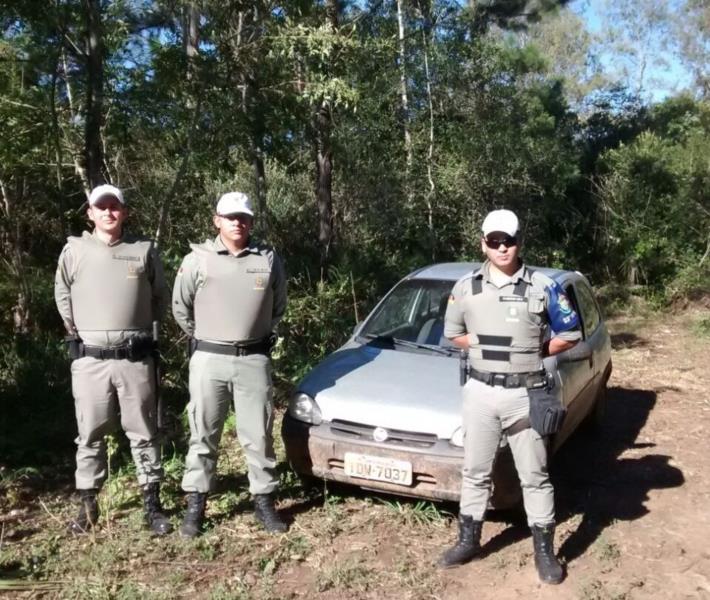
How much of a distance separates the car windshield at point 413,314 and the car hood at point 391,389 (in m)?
0.25

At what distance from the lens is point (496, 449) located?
3.72 metres

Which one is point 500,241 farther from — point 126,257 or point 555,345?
point 126,257

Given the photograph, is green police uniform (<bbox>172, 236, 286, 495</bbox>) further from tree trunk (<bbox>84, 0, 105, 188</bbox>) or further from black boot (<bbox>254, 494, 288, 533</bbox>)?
tree trunk (<bbox>84, 0, 105, 188</bbox>)

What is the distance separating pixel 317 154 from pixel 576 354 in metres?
5.58

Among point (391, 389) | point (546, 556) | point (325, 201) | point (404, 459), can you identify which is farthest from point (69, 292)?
point (325, 201)

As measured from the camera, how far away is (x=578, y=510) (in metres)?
4.61

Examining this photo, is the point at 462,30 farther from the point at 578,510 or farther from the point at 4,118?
the point at 578,510

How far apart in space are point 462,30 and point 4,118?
30.5 feet

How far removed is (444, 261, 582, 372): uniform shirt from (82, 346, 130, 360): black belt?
1869 mm

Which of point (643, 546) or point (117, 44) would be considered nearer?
point (643, 546)

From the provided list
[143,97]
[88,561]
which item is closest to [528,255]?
[143,97]

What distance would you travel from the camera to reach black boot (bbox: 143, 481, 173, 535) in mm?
4066

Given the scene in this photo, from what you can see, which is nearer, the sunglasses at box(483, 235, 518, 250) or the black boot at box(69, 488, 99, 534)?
the sunglasses at box(483, 235, 518, 250)

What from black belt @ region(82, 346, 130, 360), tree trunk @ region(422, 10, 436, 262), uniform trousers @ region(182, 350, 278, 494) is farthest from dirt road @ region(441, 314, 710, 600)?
tree trunk @ region(422, 10, 436, 262)
